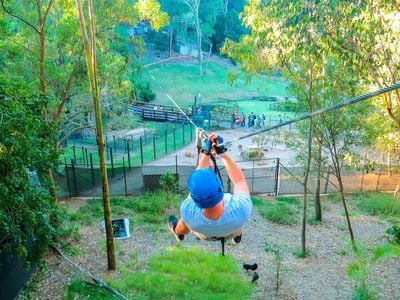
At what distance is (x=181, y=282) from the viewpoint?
27.2 ft

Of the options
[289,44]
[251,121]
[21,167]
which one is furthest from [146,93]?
[21,167]

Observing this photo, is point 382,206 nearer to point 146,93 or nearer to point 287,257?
point 287,257

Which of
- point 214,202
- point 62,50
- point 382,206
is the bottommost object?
point 382,206

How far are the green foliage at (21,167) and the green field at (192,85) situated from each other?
86.7 feet

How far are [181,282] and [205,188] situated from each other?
6.19 meters

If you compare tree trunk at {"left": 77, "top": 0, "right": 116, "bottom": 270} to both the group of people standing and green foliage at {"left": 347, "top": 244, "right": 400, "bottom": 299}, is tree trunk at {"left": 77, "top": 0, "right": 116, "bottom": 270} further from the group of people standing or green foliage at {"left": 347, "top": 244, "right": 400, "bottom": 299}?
the group of people standing

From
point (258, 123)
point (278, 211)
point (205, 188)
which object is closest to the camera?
point (205, 188)

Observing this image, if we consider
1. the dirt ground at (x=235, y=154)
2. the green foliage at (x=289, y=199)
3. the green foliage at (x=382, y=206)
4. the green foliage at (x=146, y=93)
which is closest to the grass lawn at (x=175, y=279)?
the green foliage at (x=289, y=199)

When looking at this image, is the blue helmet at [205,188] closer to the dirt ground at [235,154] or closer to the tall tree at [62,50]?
the tall tree at [62,50]

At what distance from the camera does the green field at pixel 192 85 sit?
35344 millimetres

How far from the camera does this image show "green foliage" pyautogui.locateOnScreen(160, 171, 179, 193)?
13380 millimetres

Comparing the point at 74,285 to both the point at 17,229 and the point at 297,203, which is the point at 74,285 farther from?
the point at 297,203

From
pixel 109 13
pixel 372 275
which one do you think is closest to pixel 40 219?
pixel 109 13

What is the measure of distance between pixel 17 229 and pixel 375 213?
11437mm
